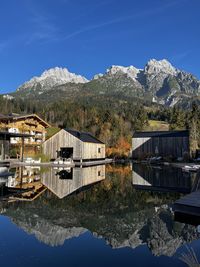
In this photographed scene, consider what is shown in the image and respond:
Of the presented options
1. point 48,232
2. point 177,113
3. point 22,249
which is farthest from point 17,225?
point 177,113

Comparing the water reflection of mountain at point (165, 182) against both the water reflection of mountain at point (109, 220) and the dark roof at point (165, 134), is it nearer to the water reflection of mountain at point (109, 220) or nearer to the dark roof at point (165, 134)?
the water reflection of mountain at point (109, 220)

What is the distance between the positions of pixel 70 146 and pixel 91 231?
30330 mm

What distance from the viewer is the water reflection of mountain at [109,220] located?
7.59 m

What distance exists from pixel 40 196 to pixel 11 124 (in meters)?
33.2

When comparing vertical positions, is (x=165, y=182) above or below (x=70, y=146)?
below

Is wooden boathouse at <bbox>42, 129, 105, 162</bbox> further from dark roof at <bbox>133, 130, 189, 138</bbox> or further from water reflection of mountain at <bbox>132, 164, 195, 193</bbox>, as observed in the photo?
water reflection of mountain at <bbox>132, 164, 195, 193</bbox>

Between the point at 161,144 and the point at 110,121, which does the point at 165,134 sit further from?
the point at 110,121

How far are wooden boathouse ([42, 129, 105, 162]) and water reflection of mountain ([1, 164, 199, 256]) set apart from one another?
23752mm

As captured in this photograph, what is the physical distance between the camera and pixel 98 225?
30.0 feet

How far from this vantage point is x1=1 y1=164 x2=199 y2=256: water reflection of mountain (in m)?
7.59

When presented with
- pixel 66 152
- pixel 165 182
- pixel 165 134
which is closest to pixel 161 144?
pixel 165 134

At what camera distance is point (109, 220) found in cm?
971

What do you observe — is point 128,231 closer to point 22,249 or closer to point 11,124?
point 22,249

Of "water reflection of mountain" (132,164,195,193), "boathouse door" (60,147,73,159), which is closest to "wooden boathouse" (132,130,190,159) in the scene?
"boathouse door" (60,147,73,159)
